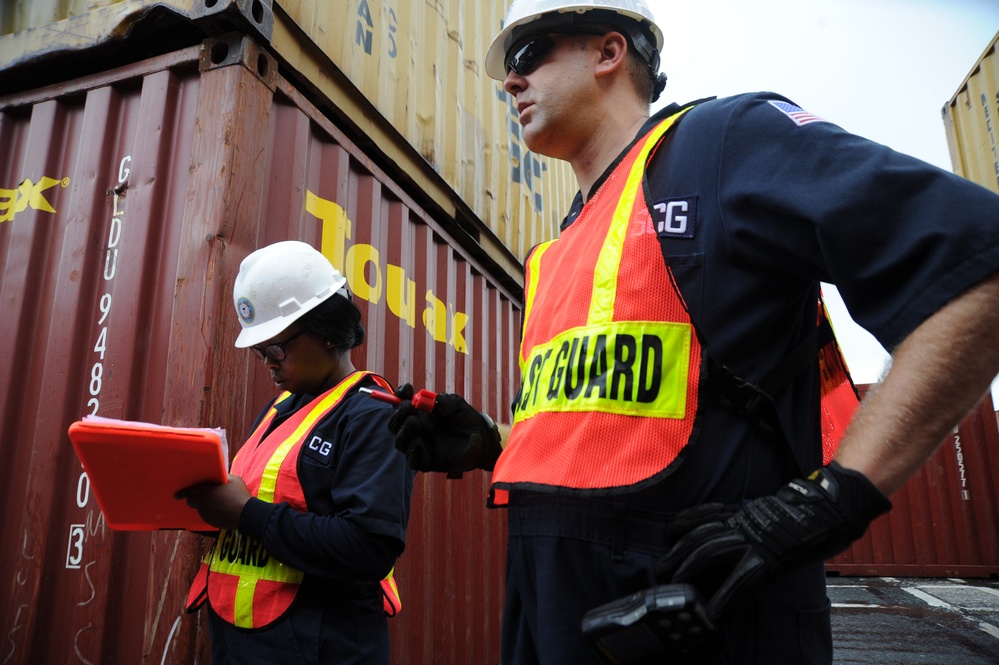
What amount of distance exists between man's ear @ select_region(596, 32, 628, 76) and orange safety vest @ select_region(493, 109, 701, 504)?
27 cm

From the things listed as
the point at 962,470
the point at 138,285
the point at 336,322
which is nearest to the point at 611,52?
the point at 336,322

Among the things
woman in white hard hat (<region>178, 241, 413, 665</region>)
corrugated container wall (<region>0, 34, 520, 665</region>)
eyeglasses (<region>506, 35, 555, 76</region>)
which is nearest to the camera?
eyeglasses (<region>506, 35, 555, 76</region>)

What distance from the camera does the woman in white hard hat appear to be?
1.72m

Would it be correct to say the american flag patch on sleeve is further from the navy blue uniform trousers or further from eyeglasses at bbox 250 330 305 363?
eyeglasses at bbox 250 330 305 363

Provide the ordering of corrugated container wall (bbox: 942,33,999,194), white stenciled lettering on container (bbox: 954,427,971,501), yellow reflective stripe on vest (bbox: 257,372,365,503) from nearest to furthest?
yellow reflective stripe on vest (bbox: 257,372,365,503), corrugated container wall (bbox: 942,33,999,194), white stenciled lettering on container (bbox: 954,427,971,501)

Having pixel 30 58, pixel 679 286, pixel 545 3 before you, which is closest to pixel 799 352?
pixel 679 286

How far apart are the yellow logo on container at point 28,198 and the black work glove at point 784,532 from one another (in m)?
2.89

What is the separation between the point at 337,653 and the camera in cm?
174

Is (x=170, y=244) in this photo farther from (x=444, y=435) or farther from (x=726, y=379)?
(x=726, y=379)

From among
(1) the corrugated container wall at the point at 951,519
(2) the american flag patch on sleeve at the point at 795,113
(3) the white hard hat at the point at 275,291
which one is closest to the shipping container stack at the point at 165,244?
(3) the white hard hat at the point at 275,291

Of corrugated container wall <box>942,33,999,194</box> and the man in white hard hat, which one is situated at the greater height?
corrugated container wall <box>942,33,999,194</box>

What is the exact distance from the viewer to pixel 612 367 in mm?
1054

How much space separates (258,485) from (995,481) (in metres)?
11.6

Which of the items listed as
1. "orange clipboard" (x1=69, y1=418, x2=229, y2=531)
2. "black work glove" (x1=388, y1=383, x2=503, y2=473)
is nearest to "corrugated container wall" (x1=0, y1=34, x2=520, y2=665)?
"orange clipboard" (x1=69, y1=418, x2=229, y2=531)
